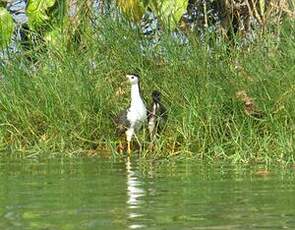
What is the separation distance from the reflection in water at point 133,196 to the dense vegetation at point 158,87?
1.44 metres

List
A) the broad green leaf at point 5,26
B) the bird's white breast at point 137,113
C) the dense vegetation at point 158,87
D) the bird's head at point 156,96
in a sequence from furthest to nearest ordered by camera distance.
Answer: the broad green leaf at point 5,26 → the bird's white breast at point 137,113 → the bird's head at point 156,96 → the dense vegetation at point 158,87

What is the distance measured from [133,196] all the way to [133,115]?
4.16 meters

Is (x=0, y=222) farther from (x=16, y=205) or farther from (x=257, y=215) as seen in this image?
(x=257, y=215)

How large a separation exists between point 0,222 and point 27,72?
6503 mm

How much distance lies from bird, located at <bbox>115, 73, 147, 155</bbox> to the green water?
146 cm

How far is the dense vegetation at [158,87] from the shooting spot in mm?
9641

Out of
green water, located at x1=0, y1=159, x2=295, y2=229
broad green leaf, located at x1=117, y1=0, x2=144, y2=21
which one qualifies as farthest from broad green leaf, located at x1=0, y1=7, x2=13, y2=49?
green water, located at x1=0, y1=159, x2=295, y2=229

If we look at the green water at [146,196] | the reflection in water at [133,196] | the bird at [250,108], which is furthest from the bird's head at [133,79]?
the reflection in water at [133,196]

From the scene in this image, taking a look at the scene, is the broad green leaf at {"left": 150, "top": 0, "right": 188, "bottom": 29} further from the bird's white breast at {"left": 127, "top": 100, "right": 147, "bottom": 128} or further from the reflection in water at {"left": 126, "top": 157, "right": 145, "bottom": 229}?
the reflection in water at {"left": 126, "top": 157, "right": 145, "bottom": 229}

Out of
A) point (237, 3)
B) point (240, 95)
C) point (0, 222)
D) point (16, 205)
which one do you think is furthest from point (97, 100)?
point (0, 222)

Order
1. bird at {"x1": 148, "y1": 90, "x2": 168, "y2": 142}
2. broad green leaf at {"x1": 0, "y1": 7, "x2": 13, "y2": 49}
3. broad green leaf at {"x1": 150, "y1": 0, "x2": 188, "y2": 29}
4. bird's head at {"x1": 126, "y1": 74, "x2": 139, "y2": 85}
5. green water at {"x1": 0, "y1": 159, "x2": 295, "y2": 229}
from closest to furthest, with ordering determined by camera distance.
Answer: green water at {"x1": 0, "y1": 159, "x2": 295, "y2": 229} < bird at {"x1": 148, "y1": 90, "x2": 168, "y2": 142} < bird's head at {"x1": 126, "y1": 74, "x2": 139, "y2": 85} < broad green leaf at {"x1": 150, "y1": 0, "x2": 188, "y2": 29} < broad green leaf at {"x1": 0, "y1": 7, "x2": 13, "y2": 49}

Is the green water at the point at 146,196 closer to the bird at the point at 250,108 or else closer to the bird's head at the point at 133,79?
the bird at the point at 250,108

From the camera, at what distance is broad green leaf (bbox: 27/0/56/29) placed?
11.7 meters

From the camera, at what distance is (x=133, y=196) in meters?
6.62
